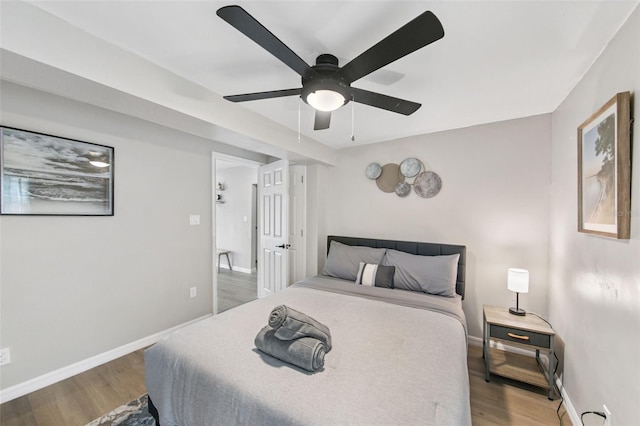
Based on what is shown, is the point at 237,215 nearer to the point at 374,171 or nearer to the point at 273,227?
the point at 273,227

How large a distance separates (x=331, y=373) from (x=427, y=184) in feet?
7.77

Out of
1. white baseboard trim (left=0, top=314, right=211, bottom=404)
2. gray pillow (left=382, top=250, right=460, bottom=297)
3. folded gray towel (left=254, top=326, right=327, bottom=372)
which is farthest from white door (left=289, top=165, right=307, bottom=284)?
folded gray towel (left=254, top=326, right=327, bottom=372)

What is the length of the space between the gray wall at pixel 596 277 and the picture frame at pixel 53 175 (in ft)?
11.6

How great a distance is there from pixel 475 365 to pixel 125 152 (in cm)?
382

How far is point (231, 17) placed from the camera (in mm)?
945

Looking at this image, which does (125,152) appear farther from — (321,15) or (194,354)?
(321,15)

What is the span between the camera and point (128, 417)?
1729mm

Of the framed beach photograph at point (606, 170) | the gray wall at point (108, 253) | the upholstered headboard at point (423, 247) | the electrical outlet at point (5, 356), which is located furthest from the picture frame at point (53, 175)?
the framed beach photograph at point (606, 170)

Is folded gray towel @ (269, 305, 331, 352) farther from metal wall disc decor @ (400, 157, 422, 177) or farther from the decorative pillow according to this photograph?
metal wall disc decor @ (400, 157, 422, 177)

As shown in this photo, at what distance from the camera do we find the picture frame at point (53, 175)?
184cm

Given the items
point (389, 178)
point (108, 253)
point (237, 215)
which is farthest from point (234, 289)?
point (389, 178)

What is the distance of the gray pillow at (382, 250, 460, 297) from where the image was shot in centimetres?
246

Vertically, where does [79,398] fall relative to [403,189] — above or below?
below

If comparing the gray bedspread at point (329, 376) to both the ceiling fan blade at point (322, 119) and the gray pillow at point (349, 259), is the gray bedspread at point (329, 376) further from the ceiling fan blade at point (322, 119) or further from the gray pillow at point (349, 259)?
the ceiling fan blade at point (322, 119)
